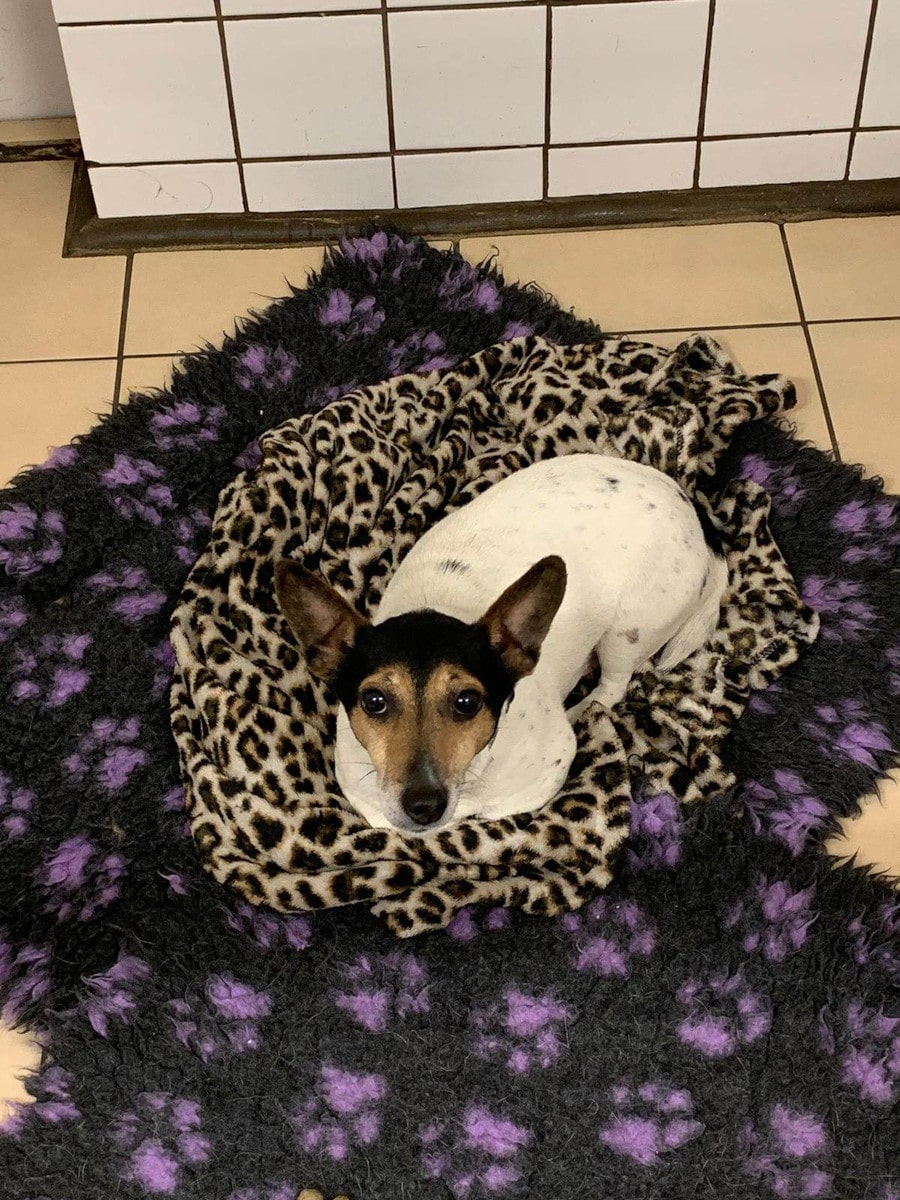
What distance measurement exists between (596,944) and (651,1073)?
0.65 feet

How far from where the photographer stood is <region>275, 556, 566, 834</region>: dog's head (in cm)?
175

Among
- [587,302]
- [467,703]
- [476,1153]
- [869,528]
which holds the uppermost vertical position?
[467,703]

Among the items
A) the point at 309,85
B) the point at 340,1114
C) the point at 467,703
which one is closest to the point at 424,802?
the point at 467,703

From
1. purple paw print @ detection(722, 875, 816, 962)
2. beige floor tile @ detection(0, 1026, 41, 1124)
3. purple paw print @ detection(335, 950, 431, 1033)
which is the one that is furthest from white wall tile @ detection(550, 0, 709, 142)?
beige floor tile @ detection(0, 1026, 41, 1124)

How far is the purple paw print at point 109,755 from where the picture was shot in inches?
86.8

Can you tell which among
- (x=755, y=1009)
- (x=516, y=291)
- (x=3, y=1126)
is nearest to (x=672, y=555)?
(x=755, y=1009)

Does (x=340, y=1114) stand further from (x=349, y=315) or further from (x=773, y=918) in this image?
(x=349, y=315)

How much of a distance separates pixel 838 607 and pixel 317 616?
3.42ft

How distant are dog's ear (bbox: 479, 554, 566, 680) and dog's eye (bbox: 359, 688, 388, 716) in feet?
0.54

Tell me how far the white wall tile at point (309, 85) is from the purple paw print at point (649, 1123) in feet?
6.64

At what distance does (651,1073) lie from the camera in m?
1.87

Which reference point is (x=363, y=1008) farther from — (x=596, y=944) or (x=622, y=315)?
(x=622, y=315)

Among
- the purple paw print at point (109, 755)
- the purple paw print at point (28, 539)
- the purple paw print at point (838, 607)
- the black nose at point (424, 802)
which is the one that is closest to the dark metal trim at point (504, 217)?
the purple paw print at point (28, 539)

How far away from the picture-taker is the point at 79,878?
2.09 metres
